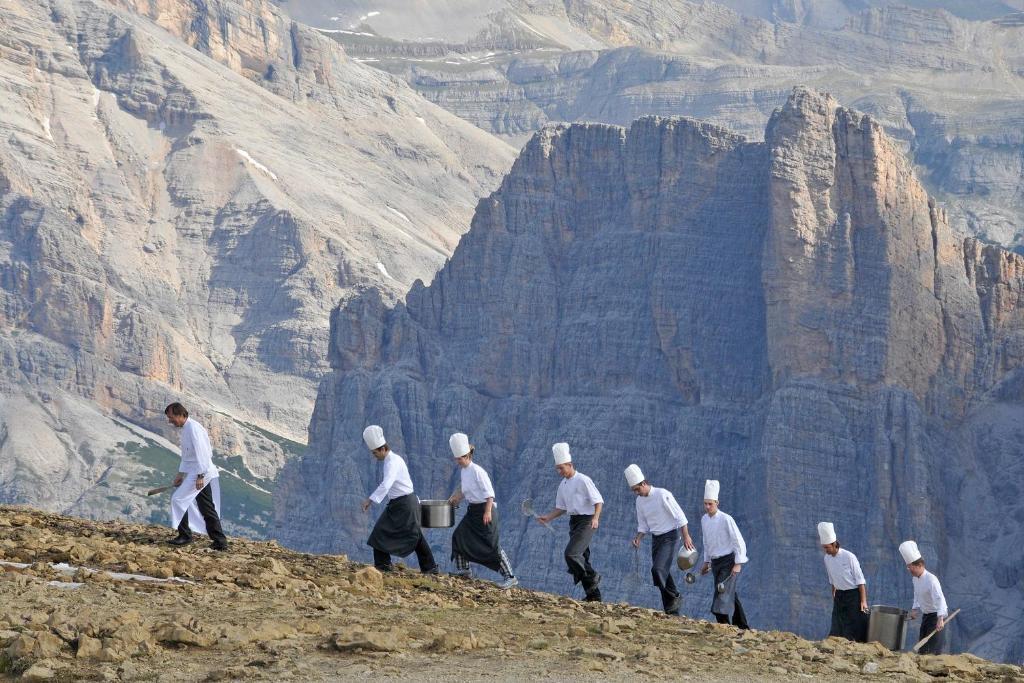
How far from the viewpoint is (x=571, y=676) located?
38500 mm

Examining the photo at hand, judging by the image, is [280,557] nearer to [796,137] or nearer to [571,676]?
[571,676]

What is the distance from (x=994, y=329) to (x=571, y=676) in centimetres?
16035

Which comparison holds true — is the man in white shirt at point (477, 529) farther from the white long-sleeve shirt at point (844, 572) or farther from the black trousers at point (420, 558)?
the white long-sleeve shirt at point (844, 572)

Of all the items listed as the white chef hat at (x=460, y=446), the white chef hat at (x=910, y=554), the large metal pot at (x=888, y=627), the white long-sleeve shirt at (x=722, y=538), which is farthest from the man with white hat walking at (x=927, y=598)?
the white chef hat at (x=460, y=446)

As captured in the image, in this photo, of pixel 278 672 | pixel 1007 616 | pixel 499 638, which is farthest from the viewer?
pixel 1007 616

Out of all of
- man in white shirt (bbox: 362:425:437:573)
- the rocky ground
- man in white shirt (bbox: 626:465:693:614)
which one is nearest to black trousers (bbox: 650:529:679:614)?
man in white shirt (bbox: 626:465:693:614)

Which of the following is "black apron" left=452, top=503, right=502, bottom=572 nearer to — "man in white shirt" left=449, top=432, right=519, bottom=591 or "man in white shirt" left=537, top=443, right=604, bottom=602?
"man in white shirt" left=449, top=432, right=519, bottom=591

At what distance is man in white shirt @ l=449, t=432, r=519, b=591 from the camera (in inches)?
2087

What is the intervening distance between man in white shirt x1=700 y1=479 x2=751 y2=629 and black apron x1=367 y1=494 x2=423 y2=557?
606 centimetres

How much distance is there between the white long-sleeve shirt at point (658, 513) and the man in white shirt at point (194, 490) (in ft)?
28.6

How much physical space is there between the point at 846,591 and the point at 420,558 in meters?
9.26

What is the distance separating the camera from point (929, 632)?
49719 mm

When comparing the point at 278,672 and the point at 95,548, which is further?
the point at 95,548

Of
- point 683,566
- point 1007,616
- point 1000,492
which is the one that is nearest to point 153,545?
point 683,566
